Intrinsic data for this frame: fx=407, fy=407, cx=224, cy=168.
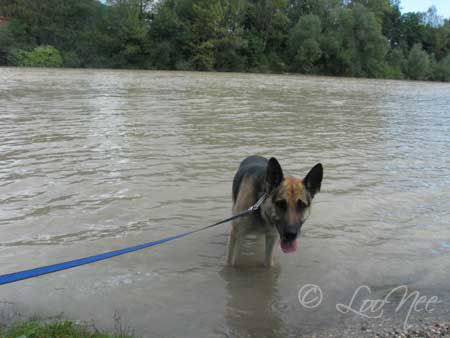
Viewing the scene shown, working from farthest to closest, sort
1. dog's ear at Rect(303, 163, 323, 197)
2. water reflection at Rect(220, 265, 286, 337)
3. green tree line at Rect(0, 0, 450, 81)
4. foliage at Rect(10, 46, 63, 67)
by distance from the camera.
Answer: green tree line at Rect(0, 0, 450, 81) < foliage at Rect(10, 46, 63, 67) < dog's ear at Rect(303, 163, 323, 197) < water reflection at Rect(220, 265, 286, 337)

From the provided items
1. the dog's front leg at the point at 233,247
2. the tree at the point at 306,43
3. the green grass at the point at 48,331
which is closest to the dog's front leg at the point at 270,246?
the dog's front leg at the point at 233,247

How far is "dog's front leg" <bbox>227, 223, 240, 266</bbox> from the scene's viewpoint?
5.56 meters

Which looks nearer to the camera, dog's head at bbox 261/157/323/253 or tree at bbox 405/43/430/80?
dog's head at bbox 261/157/323/253

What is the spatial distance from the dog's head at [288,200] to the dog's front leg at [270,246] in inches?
27.0

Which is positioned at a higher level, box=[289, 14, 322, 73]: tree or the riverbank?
box=[289, 14, 322, 73]: tree

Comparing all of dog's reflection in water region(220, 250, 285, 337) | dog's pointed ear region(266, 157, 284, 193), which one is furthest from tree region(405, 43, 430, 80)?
dog's pointed ear region(266, 157, 284, 193)

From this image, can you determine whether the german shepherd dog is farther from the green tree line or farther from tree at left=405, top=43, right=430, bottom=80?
tree at left=405, top=43, right=430, bottom=80

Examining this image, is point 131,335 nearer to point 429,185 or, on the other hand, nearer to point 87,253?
point 87,253

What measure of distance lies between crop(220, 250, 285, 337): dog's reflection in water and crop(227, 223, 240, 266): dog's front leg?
0.38 ft

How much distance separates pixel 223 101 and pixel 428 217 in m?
18.4


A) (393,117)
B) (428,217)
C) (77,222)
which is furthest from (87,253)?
(393,117)

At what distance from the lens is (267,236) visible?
553 centimetres

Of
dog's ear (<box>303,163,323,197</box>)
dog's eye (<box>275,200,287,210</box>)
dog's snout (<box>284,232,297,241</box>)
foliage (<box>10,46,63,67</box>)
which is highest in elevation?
foliage (<box>10,46,63,67</box>)

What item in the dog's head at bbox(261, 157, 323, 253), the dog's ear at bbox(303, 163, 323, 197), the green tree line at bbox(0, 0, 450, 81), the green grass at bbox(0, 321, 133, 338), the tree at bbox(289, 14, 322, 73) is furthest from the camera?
the tree at bbox(289, 14, 322, 73)
